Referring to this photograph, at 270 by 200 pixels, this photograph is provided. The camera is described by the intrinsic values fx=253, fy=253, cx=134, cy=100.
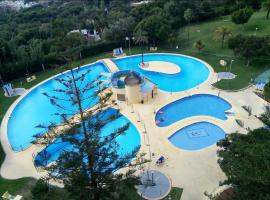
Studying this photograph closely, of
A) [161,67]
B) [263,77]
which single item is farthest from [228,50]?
[161,67]

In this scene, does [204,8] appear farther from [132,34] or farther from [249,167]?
[249,167]

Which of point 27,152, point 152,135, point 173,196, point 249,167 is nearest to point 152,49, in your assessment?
point 152,135

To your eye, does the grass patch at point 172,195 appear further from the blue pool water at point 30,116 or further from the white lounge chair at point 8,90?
the white lounge chair at point 8,90

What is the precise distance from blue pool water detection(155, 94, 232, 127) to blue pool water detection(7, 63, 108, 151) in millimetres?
7409

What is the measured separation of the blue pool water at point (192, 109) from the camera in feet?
78.9

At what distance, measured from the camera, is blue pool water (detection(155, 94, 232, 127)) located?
24062 mm

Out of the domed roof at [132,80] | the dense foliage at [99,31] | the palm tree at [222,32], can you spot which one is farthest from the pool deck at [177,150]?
the palm tree at [222,32]

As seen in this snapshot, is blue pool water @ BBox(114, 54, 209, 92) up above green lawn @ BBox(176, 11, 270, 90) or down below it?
below

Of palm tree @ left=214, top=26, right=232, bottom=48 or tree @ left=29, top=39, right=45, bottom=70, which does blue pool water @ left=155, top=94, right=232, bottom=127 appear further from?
tree @ left=29, top=39, right=45, bottom=70

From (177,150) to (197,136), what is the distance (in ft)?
9.50

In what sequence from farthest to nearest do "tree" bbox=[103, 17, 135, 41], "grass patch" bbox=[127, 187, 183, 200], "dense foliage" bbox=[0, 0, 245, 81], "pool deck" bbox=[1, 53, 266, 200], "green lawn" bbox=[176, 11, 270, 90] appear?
"tree" bbox=[103, 17, 135, 41] → "dense foliage" bbox=[0, 0, 245, 81] → "green lawn" bbox=[176, 11, 270, 90] → "pool deck" bbox=[1, 53, 266, 200] → "grass patch" bbox=[127, 187, 183, 200]

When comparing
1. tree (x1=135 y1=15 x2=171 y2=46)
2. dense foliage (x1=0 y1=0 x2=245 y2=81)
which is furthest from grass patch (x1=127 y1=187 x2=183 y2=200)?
A: tree (x1=135 y1=15 x2=171 y2=46)

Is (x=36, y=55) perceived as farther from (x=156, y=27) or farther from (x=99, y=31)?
(x=156, y=27)

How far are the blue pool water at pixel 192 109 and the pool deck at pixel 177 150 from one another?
0.56 m
